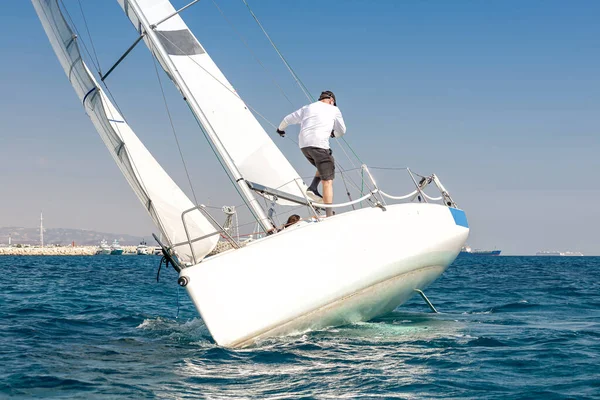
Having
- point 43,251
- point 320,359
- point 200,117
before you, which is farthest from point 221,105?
point 43,251

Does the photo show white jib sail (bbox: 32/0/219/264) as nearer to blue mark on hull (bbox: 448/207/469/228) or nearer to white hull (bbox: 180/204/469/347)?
white hull (bbox: 180/204/469/347)

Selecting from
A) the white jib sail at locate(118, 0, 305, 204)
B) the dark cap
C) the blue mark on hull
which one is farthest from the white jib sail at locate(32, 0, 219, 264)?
the blue mark on hull

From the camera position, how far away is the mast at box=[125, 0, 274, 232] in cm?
762

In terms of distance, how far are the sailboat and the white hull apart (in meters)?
0.01

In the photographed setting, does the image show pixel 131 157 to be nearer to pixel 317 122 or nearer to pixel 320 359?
pixel 317 122

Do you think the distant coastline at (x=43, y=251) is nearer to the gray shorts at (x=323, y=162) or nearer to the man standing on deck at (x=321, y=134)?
the man standing on deck at (x=321, y=134)

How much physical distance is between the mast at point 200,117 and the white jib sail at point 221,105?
0.18 ft

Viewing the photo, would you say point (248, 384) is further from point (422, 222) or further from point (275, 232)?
point (422, 222)

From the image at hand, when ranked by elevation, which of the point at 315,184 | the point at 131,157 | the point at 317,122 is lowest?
the point at 315,184

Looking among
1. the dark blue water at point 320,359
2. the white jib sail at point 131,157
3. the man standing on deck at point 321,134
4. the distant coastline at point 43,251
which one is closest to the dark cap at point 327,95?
the man standing on deck at point 321,134

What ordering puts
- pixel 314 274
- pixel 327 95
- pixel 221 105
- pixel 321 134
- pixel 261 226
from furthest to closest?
pixel 221 105 → pixel 327 95 → pixel 321 134 → pixel 261 226 → pixel 314 274

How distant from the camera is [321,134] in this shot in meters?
8.03

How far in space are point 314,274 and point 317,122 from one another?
2.07m

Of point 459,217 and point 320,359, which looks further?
point 459,217
